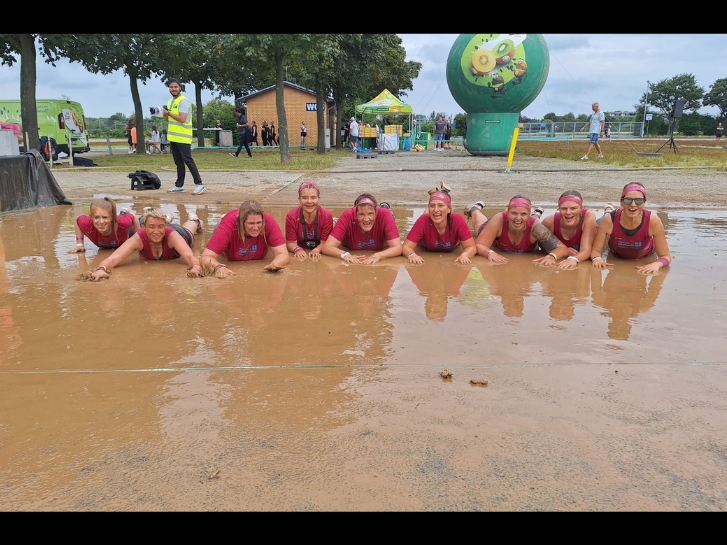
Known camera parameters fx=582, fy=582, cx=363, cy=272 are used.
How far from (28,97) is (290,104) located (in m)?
23.0

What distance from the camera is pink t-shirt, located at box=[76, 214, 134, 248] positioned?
6840 mm

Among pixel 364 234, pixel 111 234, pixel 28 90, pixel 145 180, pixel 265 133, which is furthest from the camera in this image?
pixel 265 133

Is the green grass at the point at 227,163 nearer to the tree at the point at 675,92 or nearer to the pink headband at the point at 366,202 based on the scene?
the pink headband at the point at 366,202

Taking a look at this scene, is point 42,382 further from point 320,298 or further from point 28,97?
point 28,97

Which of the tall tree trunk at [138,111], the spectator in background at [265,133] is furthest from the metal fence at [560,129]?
the tall tree trunk at [138,111]

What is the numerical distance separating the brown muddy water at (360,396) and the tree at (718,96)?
76850mm

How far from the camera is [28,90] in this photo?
2012 centimetres

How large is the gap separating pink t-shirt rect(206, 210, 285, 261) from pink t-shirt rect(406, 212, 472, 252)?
5.30 ft

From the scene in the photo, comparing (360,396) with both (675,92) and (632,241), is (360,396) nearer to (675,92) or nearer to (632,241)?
(632,241)

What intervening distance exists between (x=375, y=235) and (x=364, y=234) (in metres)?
0.14

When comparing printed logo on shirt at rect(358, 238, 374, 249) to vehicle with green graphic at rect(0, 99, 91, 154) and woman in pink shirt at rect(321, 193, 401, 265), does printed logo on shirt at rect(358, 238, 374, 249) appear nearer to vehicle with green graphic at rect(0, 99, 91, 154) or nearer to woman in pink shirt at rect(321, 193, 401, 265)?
woman in pink shirt at rect(321, 193, 401, 265)

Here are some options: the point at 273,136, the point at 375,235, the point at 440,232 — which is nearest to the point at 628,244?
the point at 440,232
